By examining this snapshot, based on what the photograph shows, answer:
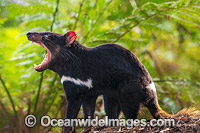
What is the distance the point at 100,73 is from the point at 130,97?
11.0 inches

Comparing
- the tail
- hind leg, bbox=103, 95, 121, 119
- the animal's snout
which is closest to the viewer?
the animal's snout

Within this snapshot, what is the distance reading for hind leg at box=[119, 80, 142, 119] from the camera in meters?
1.74

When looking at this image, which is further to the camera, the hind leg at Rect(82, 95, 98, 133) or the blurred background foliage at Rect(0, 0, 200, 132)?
the blurred background foliage at Rect(0, 0, 200, 132)

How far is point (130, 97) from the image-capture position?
5.73 feet

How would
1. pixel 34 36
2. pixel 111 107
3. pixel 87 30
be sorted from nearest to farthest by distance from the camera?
pixel 34 36, pixel 111 107, pixel 87 30

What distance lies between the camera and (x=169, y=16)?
265 cm

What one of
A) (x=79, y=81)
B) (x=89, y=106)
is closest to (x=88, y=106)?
(x=89, y=106)

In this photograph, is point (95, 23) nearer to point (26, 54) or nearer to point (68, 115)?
point (26, 54)

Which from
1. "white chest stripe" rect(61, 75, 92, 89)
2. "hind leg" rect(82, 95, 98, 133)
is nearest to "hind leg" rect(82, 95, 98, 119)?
"hind leg" rect(82, 95, 98, 133)

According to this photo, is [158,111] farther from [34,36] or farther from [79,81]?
[34,36]

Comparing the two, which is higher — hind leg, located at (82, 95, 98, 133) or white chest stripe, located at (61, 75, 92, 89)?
white chest stripe, located at (61, 75, 92, 89)

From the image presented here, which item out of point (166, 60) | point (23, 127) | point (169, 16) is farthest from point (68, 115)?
point (166, 60)

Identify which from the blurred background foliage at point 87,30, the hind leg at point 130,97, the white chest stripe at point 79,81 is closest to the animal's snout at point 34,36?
the white chest stripe at point 79,81

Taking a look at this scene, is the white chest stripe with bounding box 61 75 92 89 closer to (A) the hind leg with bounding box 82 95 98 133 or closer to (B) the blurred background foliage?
(A) the hind leg with bounding box 82 95 98 133
